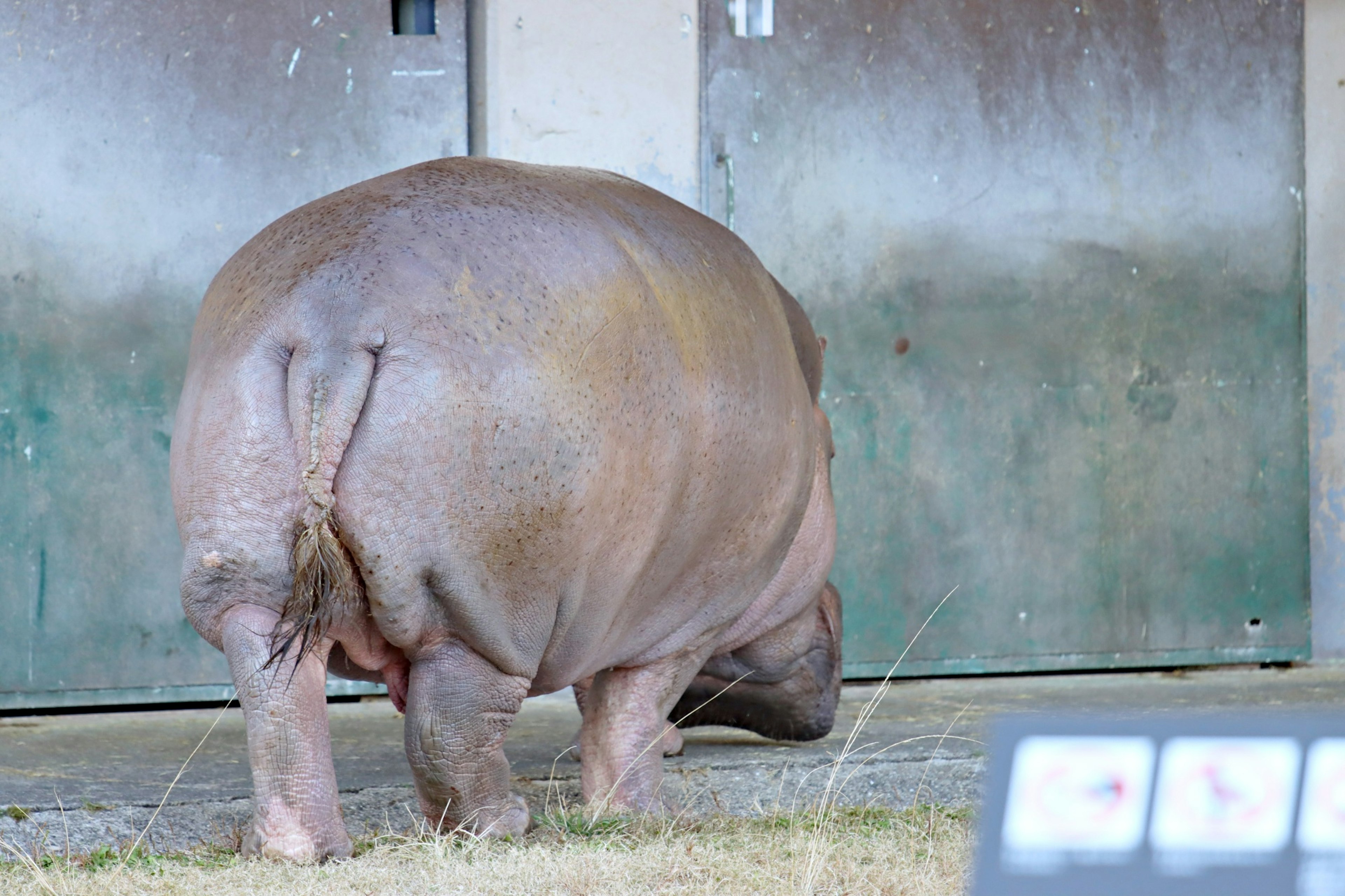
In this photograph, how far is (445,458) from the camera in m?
3.41

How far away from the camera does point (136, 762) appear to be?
4961mm

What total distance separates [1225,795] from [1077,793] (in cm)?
13

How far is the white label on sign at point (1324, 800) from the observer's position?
4.98 ft

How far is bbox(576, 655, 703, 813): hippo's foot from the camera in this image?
14.4 ft

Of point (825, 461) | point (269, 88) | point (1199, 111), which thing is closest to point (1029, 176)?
point (1199, 111)

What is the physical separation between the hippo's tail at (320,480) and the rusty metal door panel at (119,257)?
2.96m

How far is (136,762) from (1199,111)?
197 inches

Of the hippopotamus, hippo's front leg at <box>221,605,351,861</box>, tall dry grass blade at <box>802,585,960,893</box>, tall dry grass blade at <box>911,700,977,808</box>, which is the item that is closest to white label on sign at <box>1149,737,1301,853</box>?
tall dry grass blade at <box>802,585,960,893</box>

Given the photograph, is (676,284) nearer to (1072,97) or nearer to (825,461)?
(825,461)

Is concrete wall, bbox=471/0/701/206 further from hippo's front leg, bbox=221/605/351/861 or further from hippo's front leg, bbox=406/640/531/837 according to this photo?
hippo's front leg, bbox=221/605/351/861

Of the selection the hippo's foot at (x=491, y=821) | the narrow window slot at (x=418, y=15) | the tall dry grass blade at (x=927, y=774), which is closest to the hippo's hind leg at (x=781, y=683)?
the tall dry grass blade at (x=927, y=774)

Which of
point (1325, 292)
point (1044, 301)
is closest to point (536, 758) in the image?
point (1044, 301)

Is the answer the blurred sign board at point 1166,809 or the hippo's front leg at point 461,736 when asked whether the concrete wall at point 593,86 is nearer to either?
the hippo's front leg at point 461,736

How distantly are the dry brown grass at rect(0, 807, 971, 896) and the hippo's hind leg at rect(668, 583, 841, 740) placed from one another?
998 mm
